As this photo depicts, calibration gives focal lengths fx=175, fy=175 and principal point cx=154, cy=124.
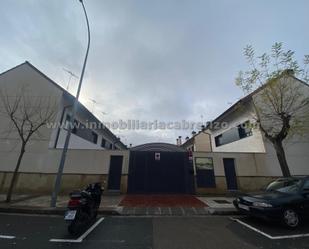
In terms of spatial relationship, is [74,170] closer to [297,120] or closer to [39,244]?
[39,244]

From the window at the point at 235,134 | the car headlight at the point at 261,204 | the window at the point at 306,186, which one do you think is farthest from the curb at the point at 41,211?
the window at the point at 235,134

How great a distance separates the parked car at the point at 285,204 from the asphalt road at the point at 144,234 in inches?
27.9

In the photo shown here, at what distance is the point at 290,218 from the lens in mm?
5207

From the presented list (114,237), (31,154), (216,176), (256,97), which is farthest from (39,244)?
(256,97)

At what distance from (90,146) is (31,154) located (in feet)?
17.4

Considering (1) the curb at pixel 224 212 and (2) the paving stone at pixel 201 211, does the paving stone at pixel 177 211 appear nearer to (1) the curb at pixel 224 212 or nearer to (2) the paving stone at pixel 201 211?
(2) the paving stone at pixel 201 211

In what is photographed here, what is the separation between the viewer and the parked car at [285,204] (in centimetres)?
514

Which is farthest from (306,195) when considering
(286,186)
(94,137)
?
(94,137)

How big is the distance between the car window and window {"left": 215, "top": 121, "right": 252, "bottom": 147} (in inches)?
204

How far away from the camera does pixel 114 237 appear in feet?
14.4

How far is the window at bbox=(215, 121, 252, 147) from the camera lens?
12.3m

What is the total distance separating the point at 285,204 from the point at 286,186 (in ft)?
4.05

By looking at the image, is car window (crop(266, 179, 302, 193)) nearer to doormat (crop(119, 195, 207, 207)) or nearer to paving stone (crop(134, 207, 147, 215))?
doormat (crop(119, 195, 207, 207))

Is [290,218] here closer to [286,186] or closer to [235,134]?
[286,186]
